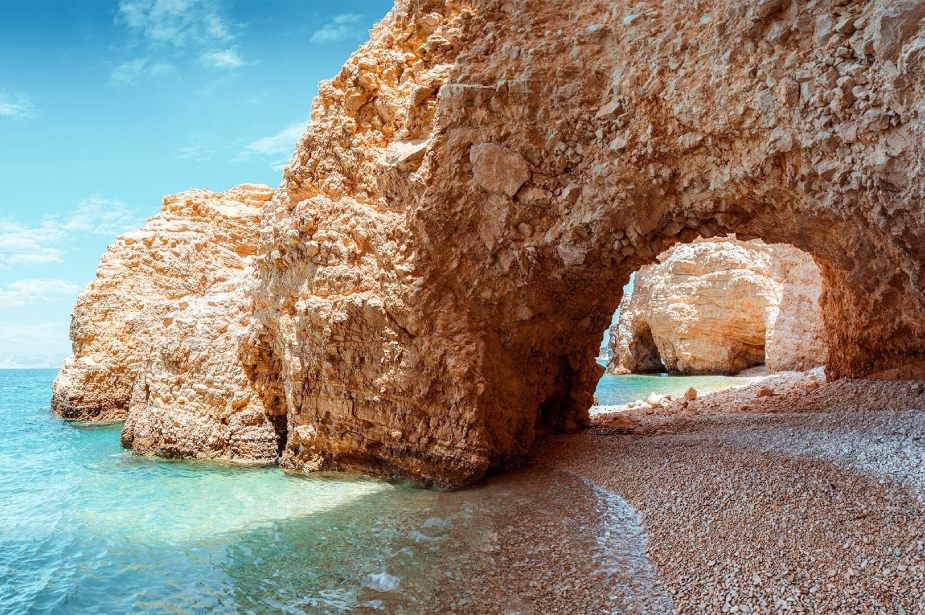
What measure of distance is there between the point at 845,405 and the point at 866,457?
3470mm

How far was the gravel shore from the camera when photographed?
4.54 m

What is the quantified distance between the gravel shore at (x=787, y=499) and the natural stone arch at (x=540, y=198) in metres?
2.11

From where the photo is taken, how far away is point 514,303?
9250 millimetres

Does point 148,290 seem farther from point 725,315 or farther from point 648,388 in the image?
point 725,315

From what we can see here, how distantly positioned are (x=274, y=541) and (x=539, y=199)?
6.53 metres

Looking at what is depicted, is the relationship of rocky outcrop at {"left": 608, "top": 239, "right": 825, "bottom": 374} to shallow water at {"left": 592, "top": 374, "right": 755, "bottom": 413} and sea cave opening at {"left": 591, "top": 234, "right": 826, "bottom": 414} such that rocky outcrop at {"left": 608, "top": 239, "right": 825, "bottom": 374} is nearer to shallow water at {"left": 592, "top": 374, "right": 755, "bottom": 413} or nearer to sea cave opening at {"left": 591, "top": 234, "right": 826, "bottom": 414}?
sea cave opening at {"left": 591, "top": 234, "right": 826, "bottom": 414}

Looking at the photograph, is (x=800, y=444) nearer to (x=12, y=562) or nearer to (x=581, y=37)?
(x=581, y=37)

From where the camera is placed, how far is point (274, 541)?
7418 millimetres

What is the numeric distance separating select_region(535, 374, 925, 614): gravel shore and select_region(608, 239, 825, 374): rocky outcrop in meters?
13.8

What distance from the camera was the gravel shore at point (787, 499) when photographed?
4.54 meters

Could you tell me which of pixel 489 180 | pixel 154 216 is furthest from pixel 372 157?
pixel 154 216

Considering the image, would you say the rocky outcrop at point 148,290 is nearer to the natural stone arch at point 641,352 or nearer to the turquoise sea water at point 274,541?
the turquoise sea water at point 274,541

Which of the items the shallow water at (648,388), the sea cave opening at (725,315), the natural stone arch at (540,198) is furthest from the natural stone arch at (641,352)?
the natural stone arch at (540,198)

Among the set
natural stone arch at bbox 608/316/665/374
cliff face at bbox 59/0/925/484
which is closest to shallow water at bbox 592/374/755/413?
natural stone arch at bbox 608/316/665/374
